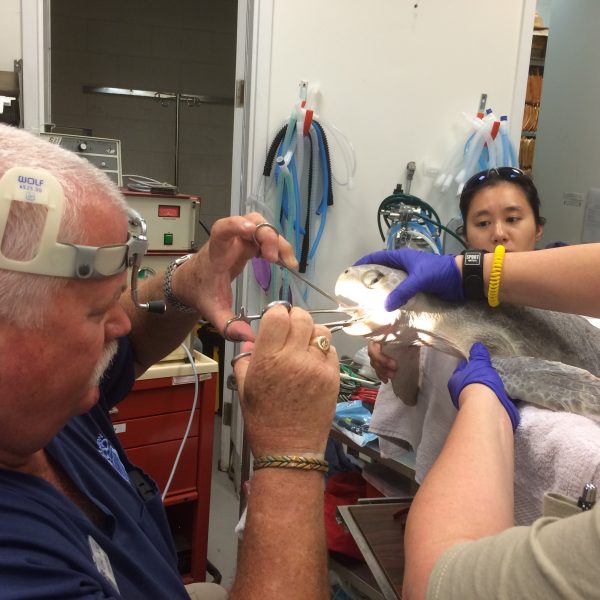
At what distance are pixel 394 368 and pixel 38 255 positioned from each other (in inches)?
36.3

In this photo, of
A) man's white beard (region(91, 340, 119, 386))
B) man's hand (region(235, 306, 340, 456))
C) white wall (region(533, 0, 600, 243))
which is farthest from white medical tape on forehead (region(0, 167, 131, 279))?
white wall (region(533, 0, 600, 243))

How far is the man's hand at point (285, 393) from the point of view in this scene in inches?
30.0

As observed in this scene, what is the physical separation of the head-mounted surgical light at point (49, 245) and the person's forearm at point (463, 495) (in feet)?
1.68

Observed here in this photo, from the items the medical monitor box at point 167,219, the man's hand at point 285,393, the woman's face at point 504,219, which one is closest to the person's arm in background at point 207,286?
the man's hand at point 285,393

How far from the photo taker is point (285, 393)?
76 centimetres

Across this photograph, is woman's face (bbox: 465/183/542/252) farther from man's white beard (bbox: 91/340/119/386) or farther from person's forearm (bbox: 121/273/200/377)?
man's white beard (bbox: 91/340/119/386)

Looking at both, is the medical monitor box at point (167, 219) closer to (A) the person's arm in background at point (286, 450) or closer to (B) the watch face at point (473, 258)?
(B) the watch face at point (473, 258)

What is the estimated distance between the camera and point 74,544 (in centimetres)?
65

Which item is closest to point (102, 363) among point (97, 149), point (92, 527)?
point (92, 527)

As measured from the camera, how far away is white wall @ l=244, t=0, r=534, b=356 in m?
2.38

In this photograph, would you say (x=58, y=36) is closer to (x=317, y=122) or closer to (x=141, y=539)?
(x=317, y=122)

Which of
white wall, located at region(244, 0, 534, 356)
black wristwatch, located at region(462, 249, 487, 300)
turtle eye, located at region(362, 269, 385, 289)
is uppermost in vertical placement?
white wall, located at region(244, 0, 534, 356)

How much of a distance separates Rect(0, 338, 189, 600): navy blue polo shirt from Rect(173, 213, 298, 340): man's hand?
0.56 feet

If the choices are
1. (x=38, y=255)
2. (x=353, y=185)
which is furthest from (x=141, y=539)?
(x=353, y=185)
